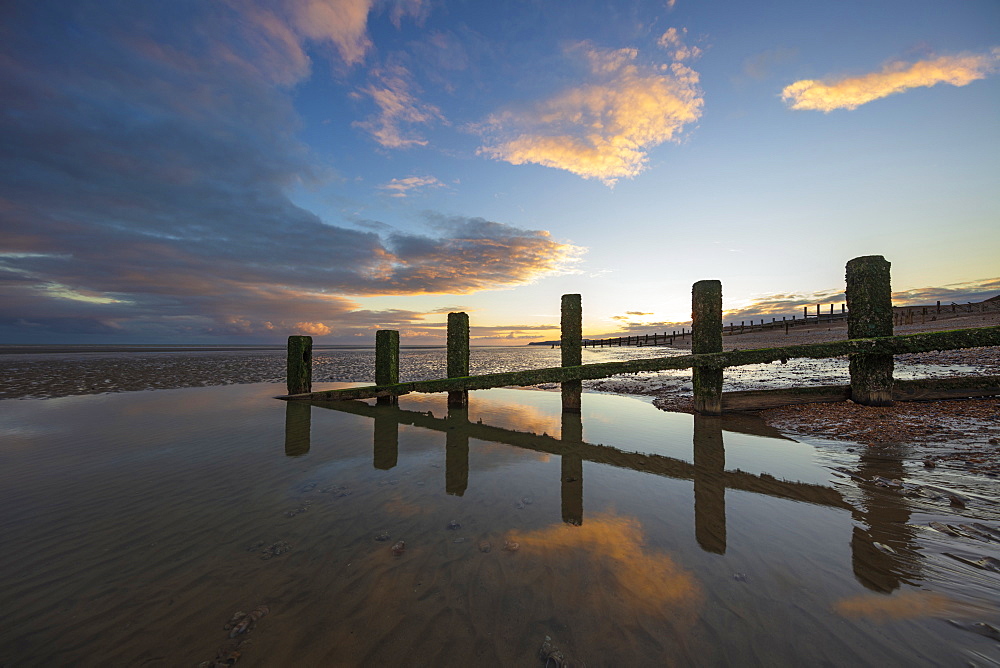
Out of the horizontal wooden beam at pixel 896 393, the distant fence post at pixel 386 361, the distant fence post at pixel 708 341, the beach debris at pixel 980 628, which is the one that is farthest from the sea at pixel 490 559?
the distant fence post at pixel 386 361

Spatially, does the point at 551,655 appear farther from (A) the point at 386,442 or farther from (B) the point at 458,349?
(B) the point at 458,349

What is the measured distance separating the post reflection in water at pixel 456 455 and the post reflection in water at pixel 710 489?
2564 mm

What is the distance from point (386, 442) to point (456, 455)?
62.3 inches

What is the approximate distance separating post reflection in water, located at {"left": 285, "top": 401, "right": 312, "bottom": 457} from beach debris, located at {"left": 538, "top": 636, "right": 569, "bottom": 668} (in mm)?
5107

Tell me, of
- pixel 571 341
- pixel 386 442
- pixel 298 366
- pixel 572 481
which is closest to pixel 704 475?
pixel 572 481

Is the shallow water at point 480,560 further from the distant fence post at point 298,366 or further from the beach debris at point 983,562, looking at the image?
the distant fence post at point 298,366

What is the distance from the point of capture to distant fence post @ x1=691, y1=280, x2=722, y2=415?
771 cm

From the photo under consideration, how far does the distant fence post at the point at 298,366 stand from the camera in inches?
451

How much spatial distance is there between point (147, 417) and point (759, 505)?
38.6 feet

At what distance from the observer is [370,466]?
17.5ft

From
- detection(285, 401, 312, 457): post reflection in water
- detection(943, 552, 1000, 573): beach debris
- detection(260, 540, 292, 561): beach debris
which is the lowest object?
detection(285, 401, 312, 457): post reflection in water

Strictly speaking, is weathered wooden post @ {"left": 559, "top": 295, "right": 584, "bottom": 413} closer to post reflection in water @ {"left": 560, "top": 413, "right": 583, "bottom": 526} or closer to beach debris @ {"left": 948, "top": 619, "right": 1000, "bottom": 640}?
post reflection in water @ {"left": 560, "top": 413, "right": 583, "bottom": 526}

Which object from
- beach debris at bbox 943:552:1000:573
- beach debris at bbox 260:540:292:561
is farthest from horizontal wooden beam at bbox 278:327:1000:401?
beach debris at bbox 260:540:292:561

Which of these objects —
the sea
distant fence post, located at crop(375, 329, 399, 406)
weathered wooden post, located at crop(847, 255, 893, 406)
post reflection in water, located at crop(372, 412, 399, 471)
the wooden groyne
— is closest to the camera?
the sea
